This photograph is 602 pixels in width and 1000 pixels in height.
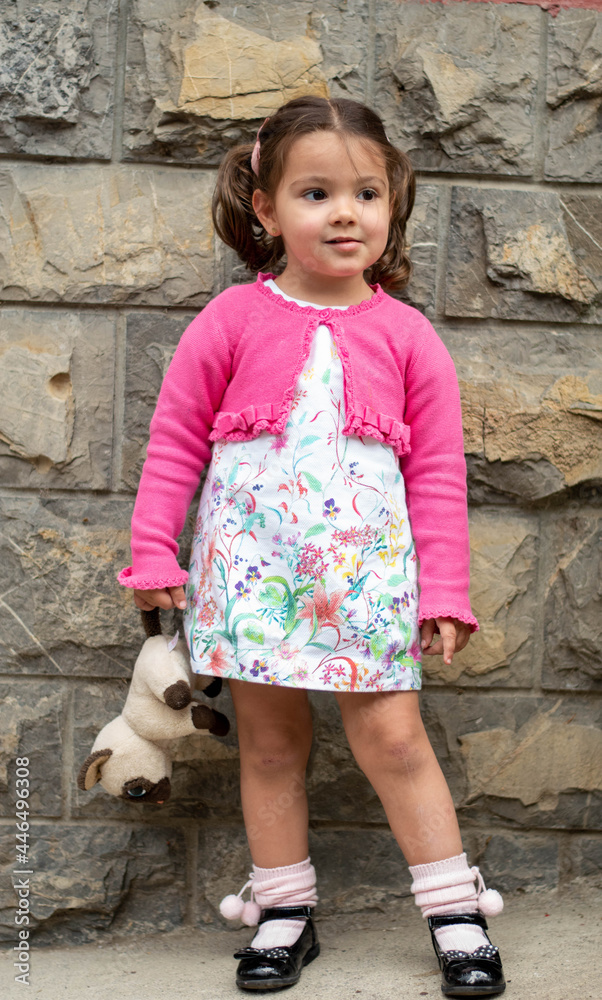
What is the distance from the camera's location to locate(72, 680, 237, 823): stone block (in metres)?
1.81

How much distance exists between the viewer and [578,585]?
1808 mm

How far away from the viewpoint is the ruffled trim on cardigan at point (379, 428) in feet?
4.86

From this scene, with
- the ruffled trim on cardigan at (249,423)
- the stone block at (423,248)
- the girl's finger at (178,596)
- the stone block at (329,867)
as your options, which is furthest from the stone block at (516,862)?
the stone block at (423,248)

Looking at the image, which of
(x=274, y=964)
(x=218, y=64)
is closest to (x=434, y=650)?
(x=274, y=964)

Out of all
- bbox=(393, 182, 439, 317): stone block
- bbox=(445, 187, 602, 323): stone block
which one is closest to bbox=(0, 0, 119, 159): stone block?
bbox=(393, 182, 439, 317): stone block

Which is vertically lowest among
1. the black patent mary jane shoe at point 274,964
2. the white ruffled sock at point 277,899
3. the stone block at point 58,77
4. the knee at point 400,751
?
the black patent mary jane shoe at point 274,964

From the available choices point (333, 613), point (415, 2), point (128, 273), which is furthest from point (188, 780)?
point (415, 2)

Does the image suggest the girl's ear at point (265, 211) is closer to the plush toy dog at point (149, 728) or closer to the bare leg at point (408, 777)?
the plush toy dog at point (149, 728)

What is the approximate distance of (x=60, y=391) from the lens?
5.88ft

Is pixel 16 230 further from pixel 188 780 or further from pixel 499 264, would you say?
pixel 188 780

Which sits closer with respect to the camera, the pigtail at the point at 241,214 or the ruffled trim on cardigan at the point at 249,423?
the ruffled trim on cardigan at the point at 249,423

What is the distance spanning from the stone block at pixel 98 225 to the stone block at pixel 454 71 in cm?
41

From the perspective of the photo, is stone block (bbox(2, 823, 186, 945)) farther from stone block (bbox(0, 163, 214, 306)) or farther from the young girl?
stone block (bbox(0, 163, 214, 306))

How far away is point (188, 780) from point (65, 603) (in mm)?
435
